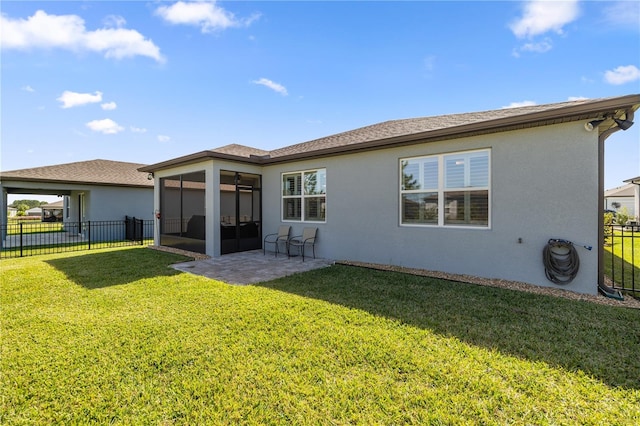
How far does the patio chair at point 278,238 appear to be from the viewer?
8.73 meters

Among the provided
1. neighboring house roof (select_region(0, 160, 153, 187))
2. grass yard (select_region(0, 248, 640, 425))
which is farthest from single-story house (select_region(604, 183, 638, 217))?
neighboring house roof (select_region(0, 160, 153, 187))

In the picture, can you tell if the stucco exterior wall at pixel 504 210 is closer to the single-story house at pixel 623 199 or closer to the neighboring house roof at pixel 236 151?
the neighboring house roof at pixel 236 151

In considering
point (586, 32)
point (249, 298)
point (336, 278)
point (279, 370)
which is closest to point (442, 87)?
point (586, 32)

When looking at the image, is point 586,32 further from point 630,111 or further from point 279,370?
point 279,370

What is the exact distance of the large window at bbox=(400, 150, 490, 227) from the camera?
5.65 m

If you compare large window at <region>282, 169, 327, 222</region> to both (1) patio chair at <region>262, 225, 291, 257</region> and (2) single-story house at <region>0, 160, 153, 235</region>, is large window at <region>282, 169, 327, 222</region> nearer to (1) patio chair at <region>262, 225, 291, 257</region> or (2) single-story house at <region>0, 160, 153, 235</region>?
(1) patio chair at <region>262, 225, 291, 257</region>

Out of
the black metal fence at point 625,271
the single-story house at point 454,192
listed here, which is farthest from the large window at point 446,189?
the black metal fence at point 625,271

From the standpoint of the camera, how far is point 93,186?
13.9 meters

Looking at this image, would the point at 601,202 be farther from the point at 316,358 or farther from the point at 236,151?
the point at 236,151

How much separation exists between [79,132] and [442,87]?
56.2ft

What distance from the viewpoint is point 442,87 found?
10227 mm

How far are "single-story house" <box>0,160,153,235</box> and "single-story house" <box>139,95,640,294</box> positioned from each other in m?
7.43

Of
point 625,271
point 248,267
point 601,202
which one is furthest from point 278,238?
point 625,271

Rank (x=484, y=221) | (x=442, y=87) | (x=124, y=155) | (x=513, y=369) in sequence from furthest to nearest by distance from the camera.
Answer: (x=124, y=155) → (x=442, y=87) → (x=484, y=221) → (x=513, y=369)
